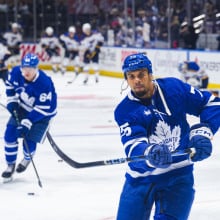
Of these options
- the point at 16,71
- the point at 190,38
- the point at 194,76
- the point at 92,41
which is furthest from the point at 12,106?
the point at 92,41

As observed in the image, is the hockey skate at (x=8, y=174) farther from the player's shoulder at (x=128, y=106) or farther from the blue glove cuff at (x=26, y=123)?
the player's shoulder at (x=128, y=106)

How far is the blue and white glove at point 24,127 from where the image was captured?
6855mm

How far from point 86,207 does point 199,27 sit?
40.1ft

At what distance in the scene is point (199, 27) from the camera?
17.6 metres

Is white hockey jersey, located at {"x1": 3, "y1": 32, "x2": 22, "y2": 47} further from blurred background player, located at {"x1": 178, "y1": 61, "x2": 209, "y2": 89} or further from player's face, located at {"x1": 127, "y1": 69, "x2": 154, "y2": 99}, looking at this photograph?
player's face, located at {"x1": 127, "y1": 69, "x2": 154, "y2": 99}

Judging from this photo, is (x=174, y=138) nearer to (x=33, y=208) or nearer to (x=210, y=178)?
(x=33, y=208)

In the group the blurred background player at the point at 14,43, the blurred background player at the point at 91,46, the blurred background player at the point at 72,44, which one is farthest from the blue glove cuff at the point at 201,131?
the blurred background player at the point at 14,43

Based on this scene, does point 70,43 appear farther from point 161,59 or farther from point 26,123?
point 26,123

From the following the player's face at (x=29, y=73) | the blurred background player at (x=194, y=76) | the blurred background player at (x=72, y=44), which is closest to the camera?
the player's face at (x=29, y=73)

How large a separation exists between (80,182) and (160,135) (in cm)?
356

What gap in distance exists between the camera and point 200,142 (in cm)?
330

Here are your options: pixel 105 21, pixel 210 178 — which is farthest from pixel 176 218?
pixel 105 21

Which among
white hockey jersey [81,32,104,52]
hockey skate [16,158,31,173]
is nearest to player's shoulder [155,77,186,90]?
hockey skate [16,158,31,173]

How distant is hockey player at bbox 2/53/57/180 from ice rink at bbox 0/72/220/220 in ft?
1.29
